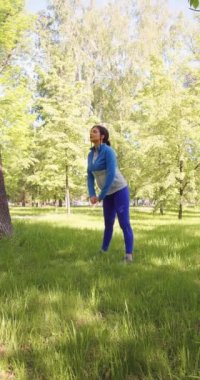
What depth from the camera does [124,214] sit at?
5535 millimetres

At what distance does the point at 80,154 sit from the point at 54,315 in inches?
745

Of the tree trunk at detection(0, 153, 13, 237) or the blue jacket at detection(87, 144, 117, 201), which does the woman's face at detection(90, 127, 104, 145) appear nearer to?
the blue jacket at detection(87, 144, 117, 201)

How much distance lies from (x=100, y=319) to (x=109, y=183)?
2.72 meters

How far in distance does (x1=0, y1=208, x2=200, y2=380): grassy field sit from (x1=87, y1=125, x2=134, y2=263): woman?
54 cm

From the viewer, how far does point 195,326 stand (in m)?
2.69

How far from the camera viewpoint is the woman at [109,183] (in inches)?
213

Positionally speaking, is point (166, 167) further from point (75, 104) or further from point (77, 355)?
point (77, 355)

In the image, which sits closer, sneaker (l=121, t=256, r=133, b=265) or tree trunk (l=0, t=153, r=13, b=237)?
sneaker (l=121, t=256, r=133, b=265)

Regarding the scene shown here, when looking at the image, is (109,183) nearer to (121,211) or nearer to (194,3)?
(121,211)

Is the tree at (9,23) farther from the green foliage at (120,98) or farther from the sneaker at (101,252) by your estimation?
the sneaker at (101,252)

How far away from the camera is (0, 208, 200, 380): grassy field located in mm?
2129

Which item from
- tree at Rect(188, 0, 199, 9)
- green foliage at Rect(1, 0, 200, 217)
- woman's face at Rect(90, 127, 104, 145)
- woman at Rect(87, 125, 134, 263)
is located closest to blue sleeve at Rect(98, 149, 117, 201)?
woman at Rect(87, 125, 134, 263)

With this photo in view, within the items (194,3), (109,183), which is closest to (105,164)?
(109,183)

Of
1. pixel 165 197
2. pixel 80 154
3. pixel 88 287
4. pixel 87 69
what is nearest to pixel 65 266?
pixel 88 287
